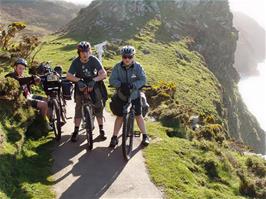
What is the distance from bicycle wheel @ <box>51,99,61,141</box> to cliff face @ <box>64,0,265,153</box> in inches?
1508

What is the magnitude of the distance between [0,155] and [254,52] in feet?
621

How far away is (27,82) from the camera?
13859mm

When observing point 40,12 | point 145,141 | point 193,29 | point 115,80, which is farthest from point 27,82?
point 40,12

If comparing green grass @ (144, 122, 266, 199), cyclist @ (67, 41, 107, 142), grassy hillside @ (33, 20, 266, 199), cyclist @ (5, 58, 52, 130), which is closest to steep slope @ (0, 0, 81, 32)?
grassy hillside @ (33, 20, 266, 199)

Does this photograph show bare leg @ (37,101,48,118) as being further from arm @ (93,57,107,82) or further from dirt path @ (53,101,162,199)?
arm @ (93,57,107,82)

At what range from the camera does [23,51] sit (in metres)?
27.5

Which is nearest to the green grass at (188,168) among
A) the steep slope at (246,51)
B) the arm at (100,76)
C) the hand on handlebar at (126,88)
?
the hand on handlebar at (126,88)

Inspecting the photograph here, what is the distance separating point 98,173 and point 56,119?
2.73 meters

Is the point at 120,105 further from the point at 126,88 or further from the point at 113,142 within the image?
the point at 113,142

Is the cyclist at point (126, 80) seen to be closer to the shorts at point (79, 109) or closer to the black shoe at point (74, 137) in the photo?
the shorts at point (79, 109)

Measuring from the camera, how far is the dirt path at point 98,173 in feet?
36.1

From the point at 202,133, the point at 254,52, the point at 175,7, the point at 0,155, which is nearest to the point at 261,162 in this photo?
the point at 202,133

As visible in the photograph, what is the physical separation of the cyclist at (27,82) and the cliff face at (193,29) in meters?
37.9

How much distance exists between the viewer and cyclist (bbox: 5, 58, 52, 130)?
1372 centimetres
